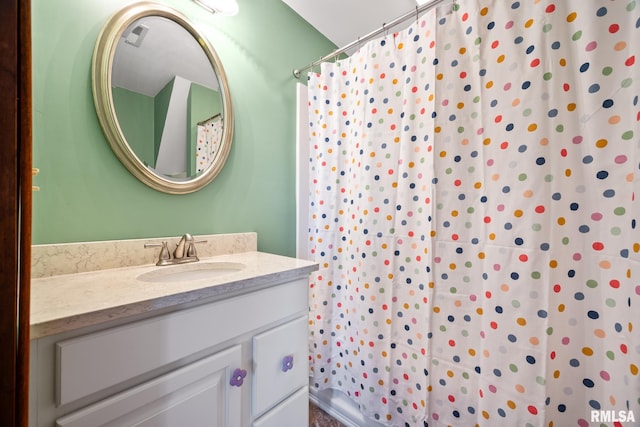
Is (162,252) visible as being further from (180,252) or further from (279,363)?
(279,363)

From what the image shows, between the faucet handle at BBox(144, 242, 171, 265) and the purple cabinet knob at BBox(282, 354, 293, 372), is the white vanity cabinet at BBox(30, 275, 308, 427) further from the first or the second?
the faucet handle at BBox(144, 242, 171, 265)

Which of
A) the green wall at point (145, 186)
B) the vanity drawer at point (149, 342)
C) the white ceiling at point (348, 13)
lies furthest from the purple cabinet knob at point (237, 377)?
the white ceiling at point (348, 13)

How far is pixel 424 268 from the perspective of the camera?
1.12 meters

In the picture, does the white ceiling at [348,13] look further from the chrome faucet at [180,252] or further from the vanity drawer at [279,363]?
the vanity drawer at [279,363]

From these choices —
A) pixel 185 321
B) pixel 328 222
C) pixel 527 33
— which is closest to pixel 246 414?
pixel 185 321

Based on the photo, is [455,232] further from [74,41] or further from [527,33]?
[74,41]

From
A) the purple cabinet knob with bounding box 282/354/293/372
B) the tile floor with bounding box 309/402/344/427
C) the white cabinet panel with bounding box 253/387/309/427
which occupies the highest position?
the purple cabinet knob with bounding box 282/354/293/372

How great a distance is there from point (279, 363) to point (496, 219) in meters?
0.97

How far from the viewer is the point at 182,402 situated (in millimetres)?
647

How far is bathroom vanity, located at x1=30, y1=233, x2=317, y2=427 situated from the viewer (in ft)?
1.63

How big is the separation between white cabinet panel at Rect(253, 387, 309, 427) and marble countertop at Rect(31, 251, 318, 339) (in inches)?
17.8

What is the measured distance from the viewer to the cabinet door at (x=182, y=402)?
21.2 inches

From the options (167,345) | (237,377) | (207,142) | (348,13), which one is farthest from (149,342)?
(348,13)

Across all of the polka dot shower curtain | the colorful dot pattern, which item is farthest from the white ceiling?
the colorful dot pattern
